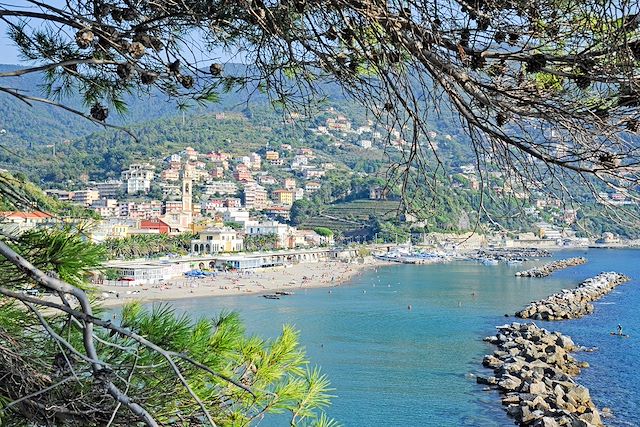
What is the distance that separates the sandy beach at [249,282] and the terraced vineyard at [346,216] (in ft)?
48.9

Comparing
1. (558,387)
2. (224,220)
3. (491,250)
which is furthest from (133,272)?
(491,250)

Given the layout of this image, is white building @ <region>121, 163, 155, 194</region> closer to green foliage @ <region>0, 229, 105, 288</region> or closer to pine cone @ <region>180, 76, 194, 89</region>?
pine cone @ <region>180, 76, 194, 89</region>

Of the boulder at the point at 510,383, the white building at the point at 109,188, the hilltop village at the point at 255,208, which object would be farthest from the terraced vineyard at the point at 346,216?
the boulder at the point at 510,383

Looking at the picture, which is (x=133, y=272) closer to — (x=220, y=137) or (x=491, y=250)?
(x=491, y=250)

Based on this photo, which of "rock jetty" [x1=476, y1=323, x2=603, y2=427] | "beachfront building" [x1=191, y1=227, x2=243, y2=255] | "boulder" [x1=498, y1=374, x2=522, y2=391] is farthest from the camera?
"beachfront building" [x1=191, y1=227, x2=243, y2=255]

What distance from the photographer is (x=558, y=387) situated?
10336 millimetres

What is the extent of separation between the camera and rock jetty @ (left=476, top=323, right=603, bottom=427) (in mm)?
9109

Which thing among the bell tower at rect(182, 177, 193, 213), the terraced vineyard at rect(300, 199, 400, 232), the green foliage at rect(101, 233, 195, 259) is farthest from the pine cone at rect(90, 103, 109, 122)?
the terraced vineyard at rect(300, 199, 400, 232)

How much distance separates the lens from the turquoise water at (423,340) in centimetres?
1029

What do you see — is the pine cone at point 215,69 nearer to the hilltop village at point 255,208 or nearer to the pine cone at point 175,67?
the pine cone at point 175,67

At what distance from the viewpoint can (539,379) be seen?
37.0ft

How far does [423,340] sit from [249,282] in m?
15.7

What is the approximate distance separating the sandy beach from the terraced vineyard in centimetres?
1490

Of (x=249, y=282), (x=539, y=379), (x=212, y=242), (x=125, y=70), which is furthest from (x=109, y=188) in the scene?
(x=125, y=70)
